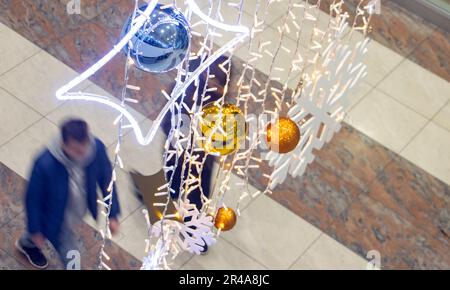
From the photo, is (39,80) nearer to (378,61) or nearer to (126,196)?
(126,196)

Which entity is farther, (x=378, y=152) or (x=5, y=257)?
(x=378, y=152)

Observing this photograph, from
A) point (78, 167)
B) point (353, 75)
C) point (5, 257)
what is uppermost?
point (353, 75)

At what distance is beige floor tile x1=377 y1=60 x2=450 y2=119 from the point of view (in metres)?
5.38

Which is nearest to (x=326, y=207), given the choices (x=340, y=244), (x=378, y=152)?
(x=340, y=244)

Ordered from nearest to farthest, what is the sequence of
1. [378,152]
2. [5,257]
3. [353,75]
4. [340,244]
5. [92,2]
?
1. [353,75]
2. [5,257]
3. [340,244]
4. [378,152]
5. [92,2]

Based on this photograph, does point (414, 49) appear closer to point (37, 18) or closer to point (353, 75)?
point (353, 75)

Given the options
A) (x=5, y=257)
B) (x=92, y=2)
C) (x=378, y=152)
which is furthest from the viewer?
(x=92, y=2)

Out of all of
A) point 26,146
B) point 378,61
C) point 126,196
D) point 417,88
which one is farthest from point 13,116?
point 417,88

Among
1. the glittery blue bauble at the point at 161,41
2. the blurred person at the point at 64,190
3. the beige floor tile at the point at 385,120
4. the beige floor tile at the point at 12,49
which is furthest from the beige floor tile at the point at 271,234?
the glittery blue bauble at the point at 161,41

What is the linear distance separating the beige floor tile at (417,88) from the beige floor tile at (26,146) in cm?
196

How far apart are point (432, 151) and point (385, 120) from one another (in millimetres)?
317

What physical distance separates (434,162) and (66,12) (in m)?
2.27

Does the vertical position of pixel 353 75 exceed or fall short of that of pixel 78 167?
it exceeds it

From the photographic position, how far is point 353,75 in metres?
3.95
